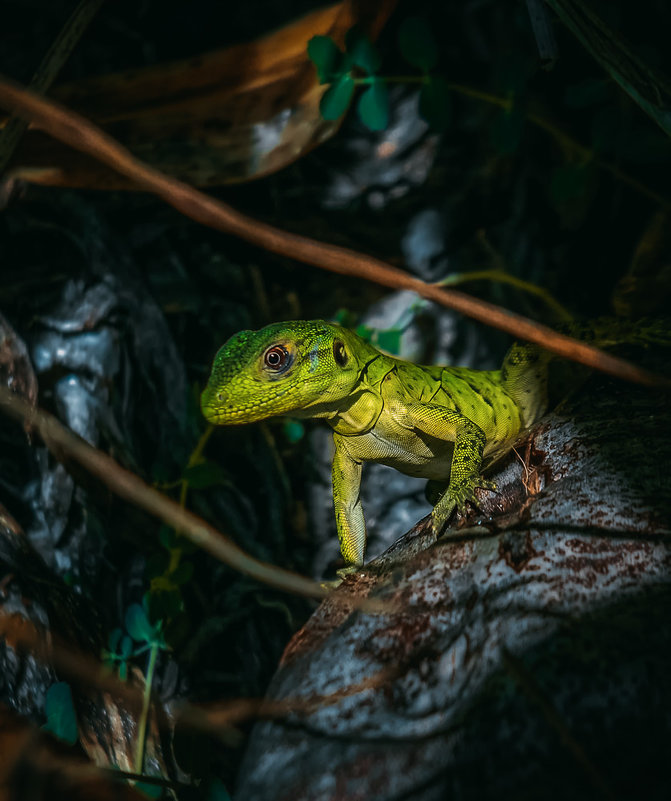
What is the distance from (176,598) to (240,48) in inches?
112

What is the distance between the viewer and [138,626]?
301 cm

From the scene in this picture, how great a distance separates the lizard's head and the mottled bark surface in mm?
821

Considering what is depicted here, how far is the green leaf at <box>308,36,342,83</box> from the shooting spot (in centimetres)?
314

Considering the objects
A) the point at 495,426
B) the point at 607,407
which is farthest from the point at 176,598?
the point at 607,407

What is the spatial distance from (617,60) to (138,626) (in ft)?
9.46

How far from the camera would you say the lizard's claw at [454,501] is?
2416mm

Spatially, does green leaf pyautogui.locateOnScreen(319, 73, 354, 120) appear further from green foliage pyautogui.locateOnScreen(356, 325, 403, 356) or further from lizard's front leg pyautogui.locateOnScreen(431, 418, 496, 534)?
lizard's front leg pyautogui.locateOnScreen(431, 418, 496, 534)

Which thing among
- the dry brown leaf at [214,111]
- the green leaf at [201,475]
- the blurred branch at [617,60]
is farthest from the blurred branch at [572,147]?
the green leaf at [201,475]

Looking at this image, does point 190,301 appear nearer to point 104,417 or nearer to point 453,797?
point 104,417

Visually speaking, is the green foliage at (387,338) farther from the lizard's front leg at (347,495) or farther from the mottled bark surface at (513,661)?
the mottled bark surface at (513,661)

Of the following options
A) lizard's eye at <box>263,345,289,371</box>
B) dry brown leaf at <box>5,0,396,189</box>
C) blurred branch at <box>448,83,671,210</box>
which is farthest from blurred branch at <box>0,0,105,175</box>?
blurred branch at <box>448,83,671,210</box>

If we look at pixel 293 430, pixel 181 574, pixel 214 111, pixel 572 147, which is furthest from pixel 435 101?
pixel 181 574

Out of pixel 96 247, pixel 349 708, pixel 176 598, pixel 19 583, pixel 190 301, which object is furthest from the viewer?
pixel 190 301

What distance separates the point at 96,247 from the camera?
3.67 m
